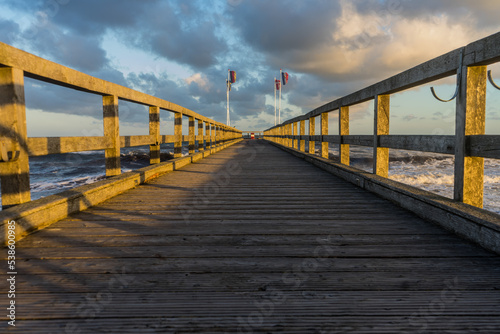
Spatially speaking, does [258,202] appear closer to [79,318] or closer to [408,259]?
[408,259]

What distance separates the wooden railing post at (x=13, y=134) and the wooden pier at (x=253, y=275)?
16.6 inches

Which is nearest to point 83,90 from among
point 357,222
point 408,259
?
point 357,222

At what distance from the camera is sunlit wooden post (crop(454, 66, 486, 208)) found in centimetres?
226

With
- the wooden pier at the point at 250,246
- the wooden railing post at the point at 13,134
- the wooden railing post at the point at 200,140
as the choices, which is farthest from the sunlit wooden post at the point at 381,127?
the wooden railing post at the point at 200,140

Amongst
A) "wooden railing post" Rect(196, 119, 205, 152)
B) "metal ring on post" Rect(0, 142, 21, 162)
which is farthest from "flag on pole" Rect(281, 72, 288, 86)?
"metal ring on post" Rect(0, 142, 21, 162)

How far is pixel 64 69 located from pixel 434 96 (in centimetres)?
315

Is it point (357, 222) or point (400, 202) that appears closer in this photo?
point (357, 222)

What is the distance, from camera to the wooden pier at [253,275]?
1175 mm

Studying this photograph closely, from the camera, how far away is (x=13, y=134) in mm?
2154

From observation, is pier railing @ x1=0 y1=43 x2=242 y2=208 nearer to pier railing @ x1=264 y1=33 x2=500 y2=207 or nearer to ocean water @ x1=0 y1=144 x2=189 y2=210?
pier railing @ x1=264 y1=33 x2=500 y2=207

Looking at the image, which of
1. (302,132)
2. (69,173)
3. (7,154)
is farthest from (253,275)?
(69,173)

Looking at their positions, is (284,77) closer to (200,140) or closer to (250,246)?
(200,140)

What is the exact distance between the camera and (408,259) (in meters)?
1.73

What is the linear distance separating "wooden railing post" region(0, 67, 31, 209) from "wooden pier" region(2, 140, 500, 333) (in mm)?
421
